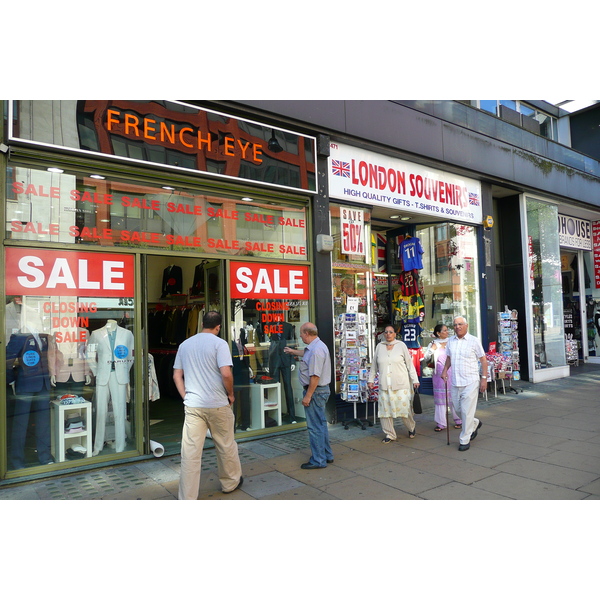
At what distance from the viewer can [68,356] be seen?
568 cm

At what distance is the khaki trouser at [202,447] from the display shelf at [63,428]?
1.85 m

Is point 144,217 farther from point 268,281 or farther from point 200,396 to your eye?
point 200,396

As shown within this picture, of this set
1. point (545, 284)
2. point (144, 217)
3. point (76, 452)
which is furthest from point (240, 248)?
point (545, 284)

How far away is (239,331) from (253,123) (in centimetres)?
315

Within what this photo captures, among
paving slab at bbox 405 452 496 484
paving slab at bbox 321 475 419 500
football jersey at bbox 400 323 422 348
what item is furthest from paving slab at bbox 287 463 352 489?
football jersey at bbox 400 323 422 348

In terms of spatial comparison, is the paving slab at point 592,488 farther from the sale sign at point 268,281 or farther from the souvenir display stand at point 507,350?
the souvenir display stand at point 507,350

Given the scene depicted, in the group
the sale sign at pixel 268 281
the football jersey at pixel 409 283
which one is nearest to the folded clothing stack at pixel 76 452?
the sale sign at pixel 268 281

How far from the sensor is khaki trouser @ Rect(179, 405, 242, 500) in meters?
4.43

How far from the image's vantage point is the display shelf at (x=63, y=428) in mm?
5488

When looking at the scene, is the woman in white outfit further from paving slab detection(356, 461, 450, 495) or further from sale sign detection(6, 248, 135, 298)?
sale sign detection(6, 248, 135, 298)

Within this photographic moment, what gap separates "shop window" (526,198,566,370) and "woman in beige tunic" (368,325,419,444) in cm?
700

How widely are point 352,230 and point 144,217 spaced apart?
3.88 metres

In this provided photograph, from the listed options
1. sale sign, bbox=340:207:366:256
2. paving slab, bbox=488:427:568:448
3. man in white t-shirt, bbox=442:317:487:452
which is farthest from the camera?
sale sign, bbox=340:207:366:256

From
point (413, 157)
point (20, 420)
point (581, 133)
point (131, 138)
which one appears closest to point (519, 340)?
point (413, 157)
